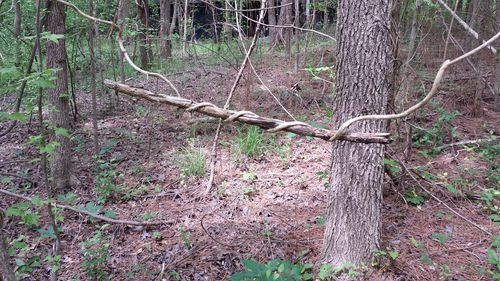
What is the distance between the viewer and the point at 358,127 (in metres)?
2.86

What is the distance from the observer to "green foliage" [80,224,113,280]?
3500 millimetres

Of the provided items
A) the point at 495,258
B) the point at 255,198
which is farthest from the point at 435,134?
the point at 255,198

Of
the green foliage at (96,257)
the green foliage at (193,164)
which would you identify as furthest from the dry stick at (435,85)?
the green foliage at (193,164)

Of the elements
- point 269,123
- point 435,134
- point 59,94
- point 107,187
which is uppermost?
point 269,123

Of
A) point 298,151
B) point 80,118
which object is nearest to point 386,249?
point 298,151

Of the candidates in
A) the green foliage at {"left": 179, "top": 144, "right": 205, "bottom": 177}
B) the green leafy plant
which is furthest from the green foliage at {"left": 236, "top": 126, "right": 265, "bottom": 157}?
the green leafy plant

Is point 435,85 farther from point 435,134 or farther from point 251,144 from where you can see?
point 435,134

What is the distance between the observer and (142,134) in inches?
260

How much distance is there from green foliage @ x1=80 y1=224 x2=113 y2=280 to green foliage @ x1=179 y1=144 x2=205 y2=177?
1439 mm

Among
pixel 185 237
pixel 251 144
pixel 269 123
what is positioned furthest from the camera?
pixel 251 144

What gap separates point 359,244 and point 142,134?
15.3 feet

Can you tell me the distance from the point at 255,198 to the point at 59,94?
2.88 metres

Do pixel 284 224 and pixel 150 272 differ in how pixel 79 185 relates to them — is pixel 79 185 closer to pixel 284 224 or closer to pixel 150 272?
pixel 150 272

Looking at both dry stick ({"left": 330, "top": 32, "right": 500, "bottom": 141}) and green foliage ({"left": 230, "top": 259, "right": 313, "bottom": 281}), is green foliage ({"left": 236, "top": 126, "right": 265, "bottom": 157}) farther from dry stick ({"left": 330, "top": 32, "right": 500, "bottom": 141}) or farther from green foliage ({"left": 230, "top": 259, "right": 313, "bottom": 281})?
dry stick ({"left": 330, "top": 32, "right": 500, "bottom": 141})
